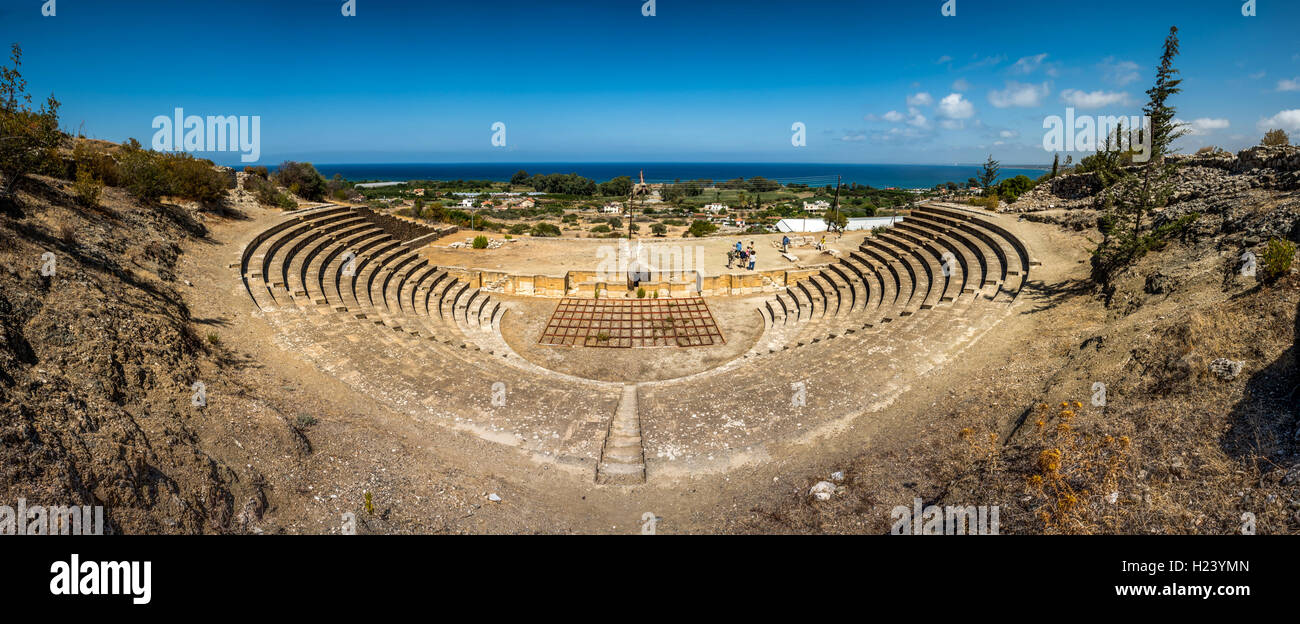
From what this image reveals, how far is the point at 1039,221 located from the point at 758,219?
1231 inches

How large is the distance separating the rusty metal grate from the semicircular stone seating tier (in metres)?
2.03

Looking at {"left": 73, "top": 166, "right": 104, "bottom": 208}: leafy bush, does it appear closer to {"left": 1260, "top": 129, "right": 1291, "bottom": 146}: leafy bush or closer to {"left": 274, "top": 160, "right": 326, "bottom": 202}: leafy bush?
{"left": 274, "top": 160, "right": 326, "bottom": 202}: leafy bush

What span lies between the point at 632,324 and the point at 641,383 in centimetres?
566

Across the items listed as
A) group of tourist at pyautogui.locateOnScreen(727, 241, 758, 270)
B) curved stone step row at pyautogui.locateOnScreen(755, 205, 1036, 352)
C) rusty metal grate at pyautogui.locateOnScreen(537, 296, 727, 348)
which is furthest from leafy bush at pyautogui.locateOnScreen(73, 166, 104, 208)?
group of tourist at pyautogui.locateOnScreen(727, 241, 758, 270)

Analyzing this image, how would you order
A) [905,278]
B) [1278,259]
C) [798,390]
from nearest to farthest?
[1278,259], [798,390], [905,278]

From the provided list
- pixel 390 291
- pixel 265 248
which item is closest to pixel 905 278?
pixel 390 291

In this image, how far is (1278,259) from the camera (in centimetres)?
765

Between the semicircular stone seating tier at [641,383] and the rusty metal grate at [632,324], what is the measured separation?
2.03 m

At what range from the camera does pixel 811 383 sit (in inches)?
400

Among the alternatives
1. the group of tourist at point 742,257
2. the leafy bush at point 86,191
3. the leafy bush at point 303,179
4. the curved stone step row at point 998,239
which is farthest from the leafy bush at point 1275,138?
the leafy bush at point 303,179

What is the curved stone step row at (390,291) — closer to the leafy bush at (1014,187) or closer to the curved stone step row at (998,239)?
the curved stone step row at (998,239)

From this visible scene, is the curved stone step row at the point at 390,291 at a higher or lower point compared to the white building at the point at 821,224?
lower

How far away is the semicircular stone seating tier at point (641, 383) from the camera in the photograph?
8.88m

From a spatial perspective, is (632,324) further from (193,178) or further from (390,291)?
(193,178)
